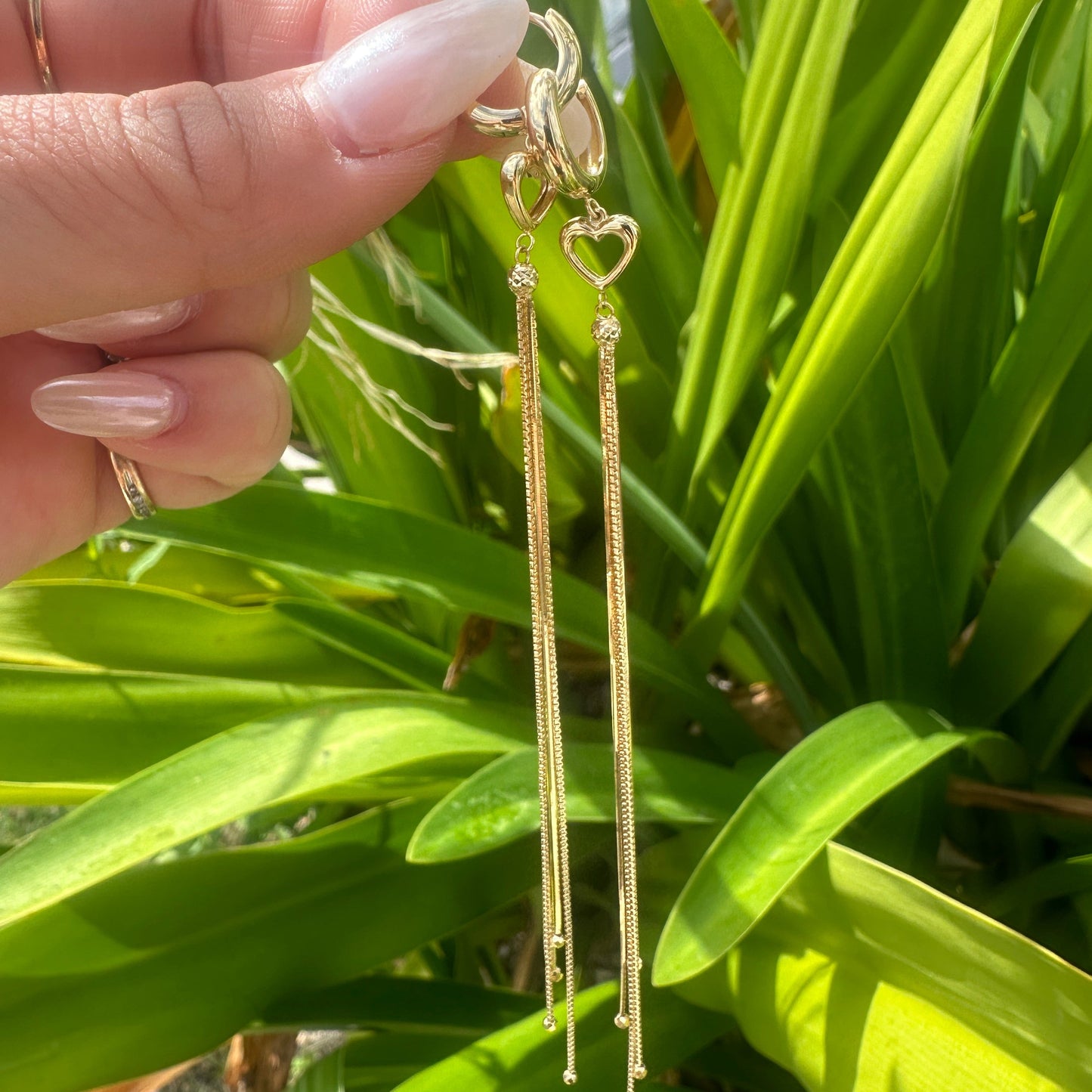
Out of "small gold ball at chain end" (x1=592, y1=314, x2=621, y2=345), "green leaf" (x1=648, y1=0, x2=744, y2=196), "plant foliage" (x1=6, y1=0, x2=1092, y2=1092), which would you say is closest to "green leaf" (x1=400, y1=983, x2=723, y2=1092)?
"plant foliage" (x1=6, y1=0, x2=1092, y2=1092)

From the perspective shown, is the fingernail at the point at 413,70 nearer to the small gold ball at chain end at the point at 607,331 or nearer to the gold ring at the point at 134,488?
the small gold ball at chain end at the point at 607,331

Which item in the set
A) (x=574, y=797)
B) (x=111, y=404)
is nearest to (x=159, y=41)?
(x=111, y=404)

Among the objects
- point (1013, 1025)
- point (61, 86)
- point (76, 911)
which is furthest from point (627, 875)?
point (61, 86)

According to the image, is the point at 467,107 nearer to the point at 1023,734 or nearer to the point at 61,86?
the point at 61,86

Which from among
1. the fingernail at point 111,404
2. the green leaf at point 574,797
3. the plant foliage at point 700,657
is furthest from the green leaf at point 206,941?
the fingernail at point 111,404

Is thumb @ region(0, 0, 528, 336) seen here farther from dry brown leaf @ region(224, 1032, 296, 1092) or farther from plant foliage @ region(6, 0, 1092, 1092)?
dry brown leaf @ region(224, 1032, 296, 1092)

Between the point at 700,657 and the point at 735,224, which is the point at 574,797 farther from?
the point at 735,224
